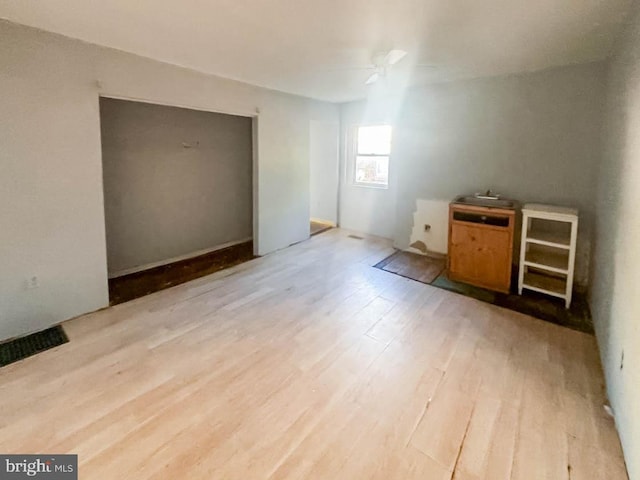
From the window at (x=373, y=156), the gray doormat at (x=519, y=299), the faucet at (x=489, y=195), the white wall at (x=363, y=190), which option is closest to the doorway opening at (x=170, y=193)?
the white wall at (x=363, y=190)

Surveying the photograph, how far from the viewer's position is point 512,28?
8.17 feet

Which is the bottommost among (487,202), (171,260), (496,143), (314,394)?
(314,394)

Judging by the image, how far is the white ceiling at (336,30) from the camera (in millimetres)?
2152

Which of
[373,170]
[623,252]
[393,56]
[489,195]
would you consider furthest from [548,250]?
[373,170]

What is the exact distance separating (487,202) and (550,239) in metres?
0.75

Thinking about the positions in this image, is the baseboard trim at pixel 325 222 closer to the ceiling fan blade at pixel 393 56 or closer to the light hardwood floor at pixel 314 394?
the light hardwood floor at pixel 314 394

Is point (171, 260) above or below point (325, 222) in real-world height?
below

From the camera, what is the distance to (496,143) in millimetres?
4125

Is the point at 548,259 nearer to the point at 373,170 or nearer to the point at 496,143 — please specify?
the point at 496,143

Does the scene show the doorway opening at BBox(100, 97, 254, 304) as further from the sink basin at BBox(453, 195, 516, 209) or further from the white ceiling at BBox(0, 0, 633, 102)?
the sink basin at BBox(453, 195, 516, 209)

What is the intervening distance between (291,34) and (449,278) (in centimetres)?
307

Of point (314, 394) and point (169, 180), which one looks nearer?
point (314, 394)

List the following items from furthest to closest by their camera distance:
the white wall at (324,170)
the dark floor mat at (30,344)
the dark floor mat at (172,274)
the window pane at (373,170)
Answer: the white wall at (324,170)
the window pane at (373,170)
the dark floor mat at (172,274)
the dark floor mat at (30,344)

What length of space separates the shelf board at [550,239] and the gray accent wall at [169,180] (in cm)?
410
